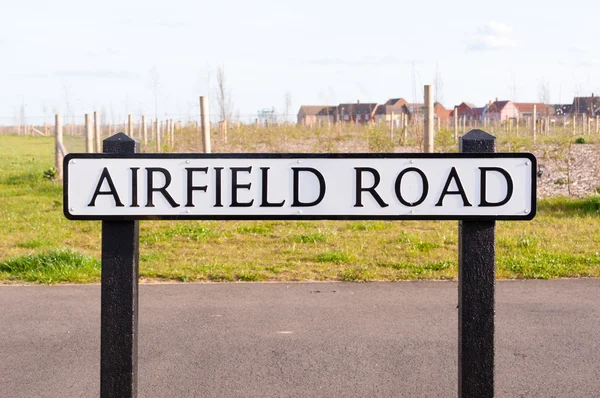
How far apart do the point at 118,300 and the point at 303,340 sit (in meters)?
2.54

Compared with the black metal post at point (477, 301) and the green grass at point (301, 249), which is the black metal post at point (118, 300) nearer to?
the black metal post at point (477, 301)

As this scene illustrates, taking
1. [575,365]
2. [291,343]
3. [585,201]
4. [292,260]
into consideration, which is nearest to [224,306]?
[291,343]

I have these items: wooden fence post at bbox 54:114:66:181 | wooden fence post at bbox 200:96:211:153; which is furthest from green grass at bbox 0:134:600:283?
wooden fence post at bbox 54:114:66:181

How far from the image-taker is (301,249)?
29.6ft

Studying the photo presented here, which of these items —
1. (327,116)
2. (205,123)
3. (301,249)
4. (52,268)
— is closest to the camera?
(52,268)

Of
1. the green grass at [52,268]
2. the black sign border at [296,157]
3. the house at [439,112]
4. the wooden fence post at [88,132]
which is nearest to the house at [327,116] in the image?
the house at [439,112]

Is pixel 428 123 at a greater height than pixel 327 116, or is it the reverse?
A: pixel 327 116

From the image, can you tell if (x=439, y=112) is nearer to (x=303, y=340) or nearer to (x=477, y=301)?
(x=303, y=340)

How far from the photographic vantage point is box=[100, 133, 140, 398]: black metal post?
3.02 metres

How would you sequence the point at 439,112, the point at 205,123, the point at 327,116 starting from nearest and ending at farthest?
the point at 205,123, the point at 327,116, the point at 439,112

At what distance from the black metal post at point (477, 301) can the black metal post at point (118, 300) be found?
1228 millimetres

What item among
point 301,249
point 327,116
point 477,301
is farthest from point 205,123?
point 327,116

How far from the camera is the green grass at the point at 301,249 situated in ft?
25.1

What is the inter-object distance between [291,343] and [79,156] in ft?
8.87
